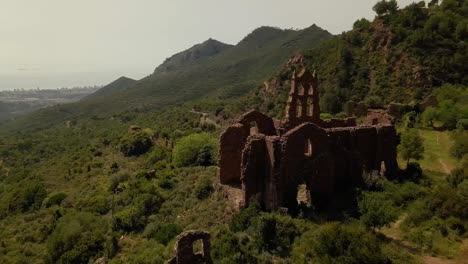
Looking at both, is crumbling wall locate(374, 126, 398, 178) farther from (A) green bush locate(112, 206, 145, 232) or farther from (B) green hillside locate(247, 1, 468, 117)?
(B) green hillside locate(247, 1, 468, 117)

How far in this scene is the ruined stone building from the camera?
24281 millimetres

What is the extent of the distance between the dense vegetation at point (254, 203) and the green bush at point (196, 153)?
0.46 ft

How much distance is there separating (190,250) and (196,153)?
2586 centimetres

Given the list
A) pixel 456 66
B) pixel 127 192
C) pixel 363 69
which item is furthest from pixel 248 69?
pixel 127 192

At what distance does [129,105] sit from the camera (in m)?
137

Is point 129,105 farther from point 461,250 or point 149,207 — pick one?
point 461,250

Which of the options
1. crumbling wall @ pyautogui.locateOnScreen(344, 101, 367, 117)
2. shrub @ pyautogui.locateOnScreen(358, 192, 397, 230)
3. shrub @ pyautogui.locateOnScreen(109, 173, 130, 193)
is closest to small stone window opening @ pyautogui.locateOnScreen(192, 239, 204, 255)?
shrub @ pyautogui.locateOnScreen(358, 192, 397, 230)

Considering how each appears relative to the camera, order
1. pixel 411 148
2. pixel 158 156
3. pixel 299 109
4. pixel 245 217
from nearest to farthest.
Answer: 1. pixel 245 217
2. pixel 411 148
3. pixel 299 109
4. pixel 158 156

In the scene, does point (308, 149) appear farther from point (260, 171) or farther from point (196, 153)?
point (196, 153)

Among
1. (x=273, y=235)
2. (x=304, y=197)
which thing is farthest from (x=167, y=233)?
(x=304, y=197)

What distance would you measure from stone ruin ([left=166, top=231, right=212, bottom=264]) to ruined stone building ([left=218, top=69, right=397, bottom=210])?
4.75 meters

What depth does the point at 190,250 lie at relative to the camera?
20.4 metres

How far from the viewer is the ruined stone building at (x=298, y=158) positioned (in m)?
24.3

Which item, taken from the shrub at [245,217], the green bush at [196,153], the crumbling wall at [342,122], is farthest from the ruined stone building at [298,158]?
the green bush at [196,153]
